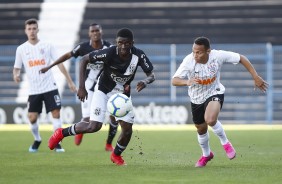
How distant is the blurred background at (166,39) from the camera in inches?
1064

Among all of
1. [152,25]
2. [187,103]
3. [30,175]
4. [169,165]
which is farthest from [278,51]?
[30,175]

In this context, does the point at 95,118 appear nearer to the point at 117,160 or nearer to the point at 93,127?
the point at 93,127

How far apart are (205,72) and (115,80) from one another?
1313mm

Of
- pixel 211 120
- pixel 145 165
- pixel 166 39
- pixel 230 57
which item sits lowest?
pixel 166 39

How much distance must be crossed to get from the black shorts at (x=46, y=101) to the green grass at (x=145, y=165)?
0.80 metres

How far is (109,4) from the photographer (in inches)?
1271

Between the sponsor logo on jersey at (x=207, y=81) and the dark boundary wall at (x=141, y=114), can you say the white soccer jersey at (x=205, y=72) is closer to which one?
the sponsor logo on jersey at (x=207, y=81)

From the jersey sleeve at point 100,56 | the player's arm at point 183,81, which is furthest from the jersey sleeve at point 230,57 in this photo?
the jersey sleeve at point 100,56

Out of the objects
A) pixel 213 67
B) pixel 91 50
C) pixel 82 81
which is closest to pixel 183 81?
pixel 213 67

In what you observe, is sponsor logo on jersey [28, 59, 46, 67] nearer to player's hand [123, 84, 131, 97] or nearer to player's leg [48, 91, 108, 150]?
player's leg [48, 91, 108, 150]

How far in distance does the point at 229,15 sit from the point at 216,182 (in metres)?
22.7

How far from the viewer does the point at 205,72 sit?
1105 centimetres

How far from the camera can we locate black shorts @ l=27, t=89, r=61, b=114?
1480 cm

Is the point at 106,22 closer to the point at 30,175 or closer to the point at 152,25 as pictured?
the point at 152,25
